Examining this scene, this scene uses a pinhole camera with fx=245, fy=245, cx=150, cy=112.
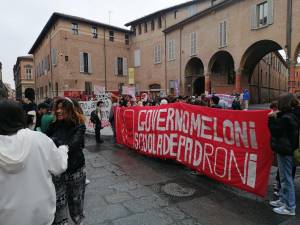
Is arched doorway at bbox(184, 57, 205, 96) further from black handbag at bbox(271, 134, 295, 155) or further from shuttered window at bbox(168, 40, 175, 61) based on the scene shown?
black handbag at bbox(271, 134, 295, 155)

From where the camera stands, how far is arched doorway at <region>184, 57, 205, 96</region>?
27641mm

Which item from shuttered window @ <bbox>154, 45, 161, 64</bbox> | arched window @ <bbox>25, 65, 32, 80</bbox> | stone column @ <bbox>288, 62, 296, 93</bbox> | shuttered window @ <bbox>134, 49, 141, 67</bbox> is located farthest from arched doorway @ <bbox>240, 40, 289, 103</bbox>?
arched window @ <bbox>25, 65, 32, 80</bbox>

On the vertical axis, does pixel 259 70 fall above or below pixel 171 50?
below

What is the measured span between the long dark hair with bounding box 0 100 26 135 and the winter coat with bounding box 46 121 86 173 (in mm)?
881

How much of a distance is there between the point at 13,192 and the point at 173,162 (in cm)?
473

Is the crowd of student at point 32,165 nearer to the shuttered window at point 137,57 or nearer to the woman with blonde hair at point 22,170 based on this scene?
the woman with blonde hair at point 22,170

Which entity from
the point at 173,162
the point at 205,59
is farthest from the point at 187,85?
the point at 173,162

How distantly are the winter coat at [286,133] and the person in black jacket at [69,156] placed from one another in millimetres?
2576

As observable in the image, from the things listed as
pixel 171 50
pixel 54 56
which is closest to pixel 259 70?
pixel 171 50

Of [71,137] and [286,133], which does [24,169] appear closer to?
[71,137]

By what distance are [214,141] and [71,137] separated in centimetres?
277

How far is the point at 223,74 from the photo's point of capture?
2652cm

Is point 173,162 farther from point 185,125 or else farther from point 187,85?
point 187,85

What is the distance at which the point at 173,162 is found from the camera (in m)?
6.09
